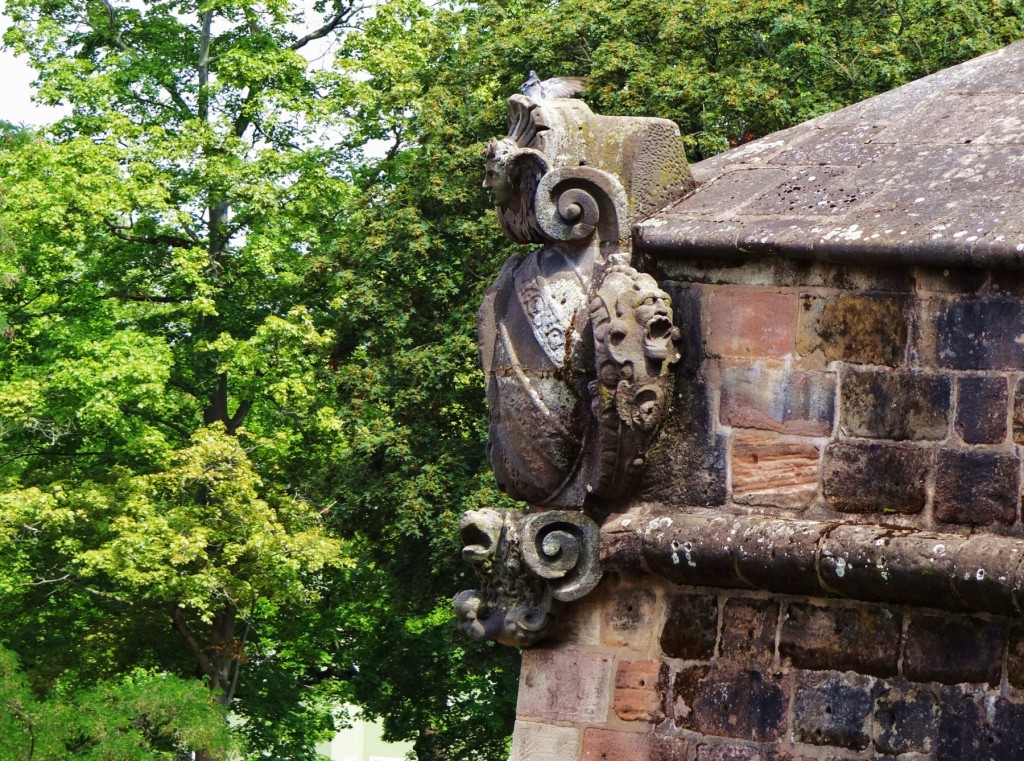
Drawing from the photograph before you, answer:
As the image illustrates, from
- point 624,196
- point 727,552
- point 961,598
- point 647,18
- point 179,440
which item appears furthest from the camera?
point 179,440

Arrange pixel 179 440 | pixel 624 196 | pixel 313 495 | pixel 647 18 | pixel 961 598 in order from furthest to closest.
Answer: pixel 179 440, pixel 313 495, pixel 647 18, pixel 624 196, pixel 961 598

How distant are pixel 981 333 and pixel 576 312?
117 cm

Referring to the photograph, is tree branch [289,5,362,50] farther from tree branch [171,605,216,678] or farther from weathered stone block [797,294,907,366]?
weathered stone block [797,294,907,366]

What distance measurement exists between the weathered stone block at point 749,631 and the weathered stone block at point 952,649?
389mm

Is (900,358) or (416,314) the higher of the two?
(416,314)

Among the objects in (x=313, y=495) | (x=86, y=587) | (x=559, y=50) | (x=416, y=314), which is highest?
(x=559, y=50)

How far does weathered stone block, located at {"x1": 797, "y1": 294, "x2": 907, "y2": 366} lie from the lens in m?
4.93

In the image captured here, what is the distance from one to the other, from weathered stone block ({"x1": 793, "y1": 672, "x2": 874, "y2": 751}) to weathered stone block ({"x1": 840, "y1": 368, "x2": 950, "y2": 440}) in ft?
2.17

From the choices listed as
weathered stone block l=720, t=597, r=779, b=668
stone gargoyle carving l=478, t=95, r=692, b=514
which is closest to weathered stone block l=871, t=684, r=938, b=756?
weathered stone block l=720, t=597, r=779, b=668

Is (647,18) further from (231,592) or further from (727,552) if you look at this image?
(727,552)

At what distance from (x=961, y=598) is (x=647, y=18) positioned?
1817cm

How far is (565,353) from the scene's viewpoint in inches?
209

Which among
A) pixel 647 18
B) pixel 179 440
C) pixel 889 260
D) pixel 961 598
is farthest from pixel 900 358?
pixel 179 440

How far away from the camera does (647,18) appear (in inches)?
871
